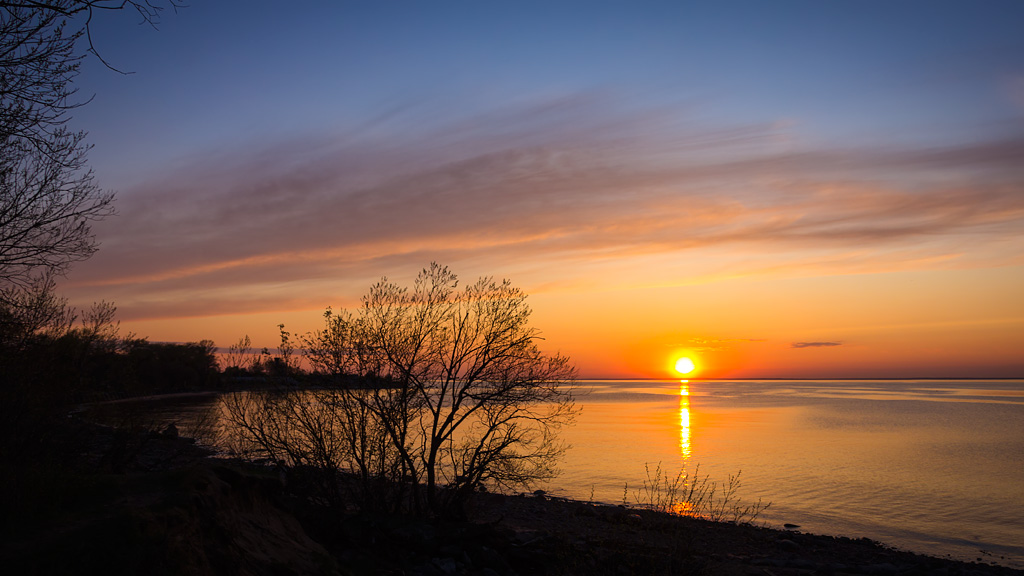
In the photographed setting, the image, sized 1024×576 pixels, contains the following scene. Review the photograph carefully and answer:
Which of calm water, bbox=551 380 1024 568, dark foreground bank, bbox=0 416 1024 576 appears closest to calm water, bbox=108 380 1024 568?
calm water, bbox=551 380 1024 568

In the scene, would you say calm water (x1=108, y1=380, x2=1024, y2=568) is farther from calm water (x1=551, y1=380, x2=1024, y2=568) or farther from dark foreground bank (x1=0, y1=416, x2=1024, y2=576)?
dark foreground bank (x1=0, y1=416, x2=1024, y2=576)

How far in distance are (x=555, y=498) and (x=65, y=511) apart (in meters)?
22.0

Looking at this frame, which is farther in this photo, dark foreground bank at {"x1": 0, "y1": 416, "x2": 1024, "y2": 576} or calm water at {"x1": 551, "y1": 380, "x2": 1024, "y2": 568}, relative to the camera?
calm water at {"x1": 551, "y1": 380, "x2": 1024, "y2": 568}

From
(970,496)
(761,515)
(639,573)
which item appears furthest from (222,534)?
(970,496)

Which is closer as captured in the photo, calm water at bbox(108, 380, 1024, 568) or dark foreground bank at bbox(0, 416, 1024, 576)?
dark foreground bank at bbox(0, 416, 1024, 576)

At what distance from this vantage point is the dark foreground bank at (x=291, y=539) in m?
8.77

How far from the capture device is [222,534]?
10383mm

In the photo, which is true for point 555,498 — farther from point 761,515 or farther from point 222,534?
point 222,534

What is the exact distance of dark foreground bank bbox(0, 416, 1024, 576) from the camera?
28.8 feet

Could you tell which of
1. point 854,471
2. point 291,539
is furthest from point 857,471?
point 291,539

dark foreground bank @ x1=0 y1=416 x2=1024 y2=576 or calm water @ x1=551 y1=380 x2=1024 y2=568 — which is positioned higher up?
dark foreground bank @ x1=0 y1=416 x2=1024 y2=576

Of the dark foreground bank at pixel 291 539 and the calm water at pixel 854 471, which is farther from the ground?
the dark foreground bank at pixel 291 539

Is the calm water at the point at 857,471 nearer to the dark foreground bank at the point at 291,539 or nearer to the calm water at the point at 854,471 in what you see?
the calm water at the point at 854,471

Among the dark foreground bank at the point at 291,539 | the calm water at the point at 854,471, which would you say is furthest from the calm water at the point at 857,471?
the dark foreground bank at the point at 291,539
